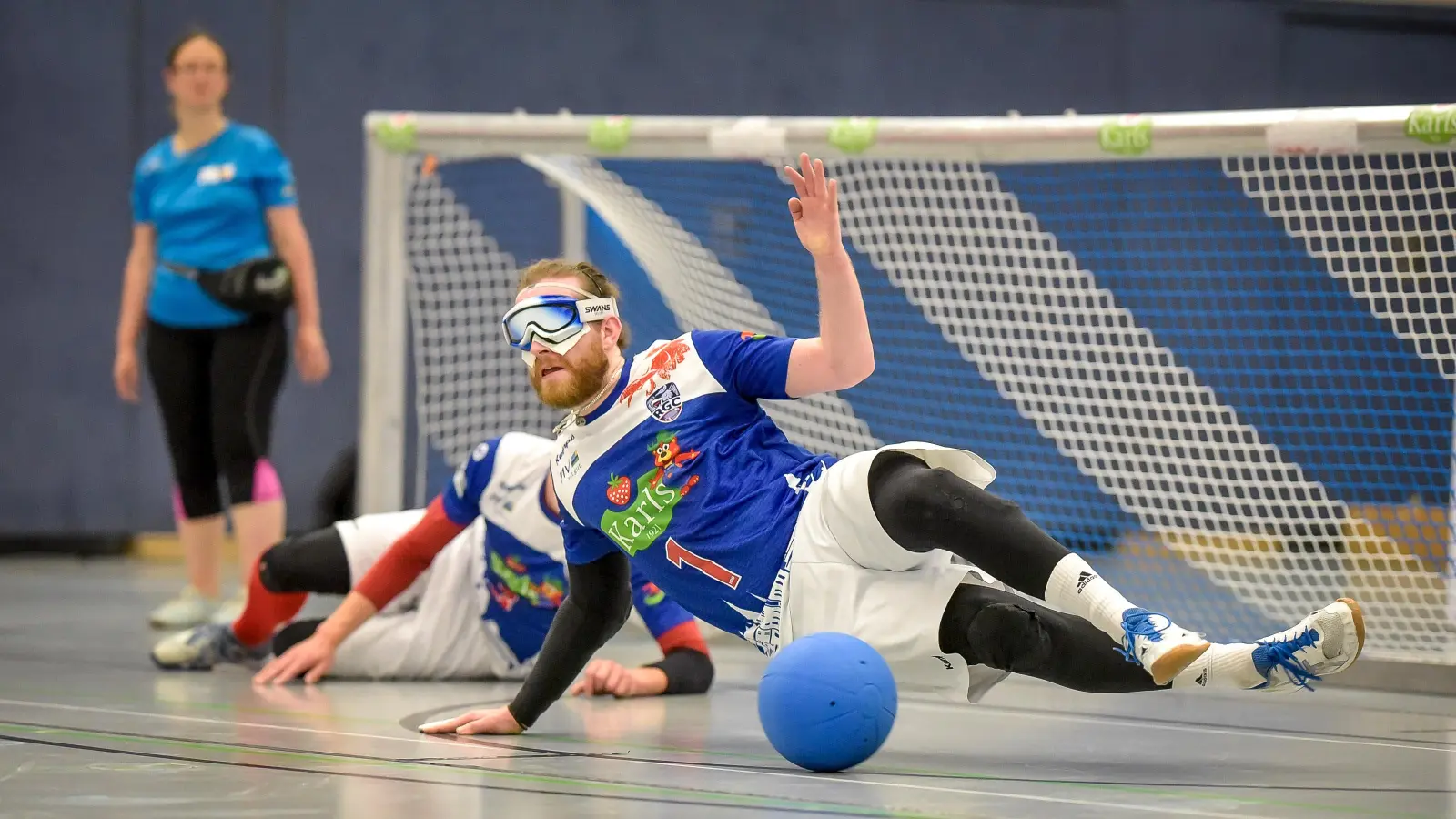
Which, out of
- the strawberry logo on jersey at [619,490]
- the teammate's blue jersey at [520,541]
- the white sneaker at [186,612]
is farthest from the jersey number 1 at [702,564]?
the white sneaker at [186,612]

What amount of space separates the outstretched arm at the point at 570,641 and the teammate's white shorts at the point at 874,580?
19.5 inches

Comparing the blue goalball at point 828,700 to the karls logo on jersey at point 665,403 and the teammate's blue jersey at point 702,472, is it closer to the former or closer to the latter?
the teammate's blue jersey at point 702,472

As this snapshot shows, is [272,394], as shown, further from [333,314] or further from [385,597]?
[333,314]

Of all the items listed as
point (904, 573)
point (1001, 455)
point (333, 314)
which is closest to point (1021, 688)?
point (904, 573)

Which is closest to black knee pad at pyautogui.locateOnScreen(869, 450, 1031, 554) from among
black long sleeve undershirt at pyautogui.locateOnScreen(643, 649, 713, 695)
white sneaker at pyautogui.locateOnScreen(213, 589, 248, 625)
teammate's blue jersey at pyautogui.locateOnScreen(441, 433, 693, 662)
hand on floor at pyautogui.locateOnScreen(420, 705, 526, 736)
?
hand on floor at pyautogui.locateOnScreen(420, 705, 526, 736)

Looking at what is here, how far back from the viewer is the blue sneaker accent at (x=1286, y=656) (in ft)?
10.5

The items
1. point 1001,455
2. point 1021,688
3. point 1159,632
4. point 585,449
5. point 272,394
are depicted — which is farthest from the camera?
point 1001,455

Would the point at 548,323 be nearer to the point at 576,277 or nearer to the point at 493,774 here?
the point at 576,277

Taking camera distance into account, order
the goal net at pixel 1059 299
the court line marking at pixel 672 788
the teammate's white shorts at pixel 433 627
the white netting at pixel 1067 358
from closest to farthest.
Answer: the court line marking at pixel 672 788, the teammate's white shorts at pixel 433 627, the goal net at pixel 1059 299, the white netting at pixel 1067 358

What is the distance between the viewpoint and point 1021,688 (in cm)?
525

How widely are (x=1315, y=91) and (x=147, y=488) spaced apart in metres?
7.83

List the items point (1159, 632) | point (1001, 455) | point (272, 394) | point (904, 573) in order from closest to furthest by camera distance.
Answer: point (1159, 632) → point (904, 573) → point (272, 394) → point (1001, 455)

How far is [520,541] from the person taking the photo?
5016 millimetres

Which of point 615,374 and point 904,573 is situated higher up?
point 615,374
